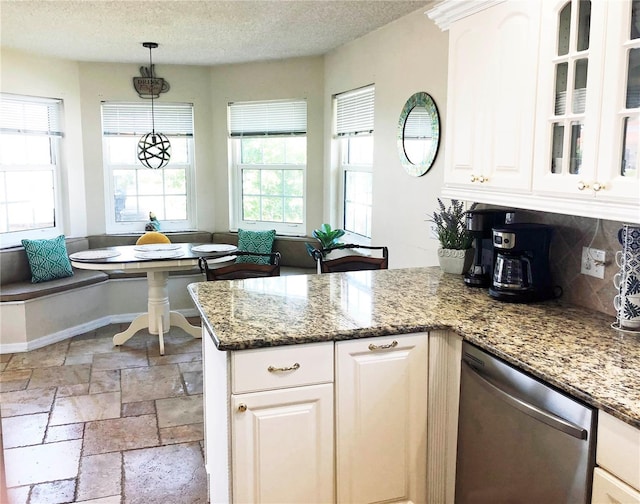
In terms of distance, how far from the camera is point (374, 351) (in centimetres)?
209

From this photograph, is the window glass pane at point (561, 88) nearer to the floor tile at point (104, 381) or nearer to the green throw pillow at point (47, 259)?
the floor tile at point (104, 381)

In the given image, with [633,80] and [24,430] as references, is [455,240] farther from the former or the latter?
[24,430]

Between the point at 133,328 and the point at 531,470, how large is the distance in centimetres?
376

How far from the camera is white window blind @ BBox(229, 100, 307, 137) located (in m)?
5.65

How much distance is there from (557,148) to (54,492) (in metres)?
2.59

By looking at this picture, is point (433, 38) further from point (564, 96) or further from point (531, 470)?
point (531, 470)

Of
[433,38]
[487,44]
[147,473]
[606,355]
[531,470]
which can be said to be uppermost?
[433,38]

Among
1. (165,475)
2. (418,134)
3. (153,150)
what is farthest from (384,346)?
(153,150)

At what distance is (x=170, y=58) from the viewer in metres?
5.48

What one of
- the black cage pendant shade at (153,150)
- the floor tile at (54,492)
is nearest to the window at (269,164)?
the black cage pendant shade at (153,150)

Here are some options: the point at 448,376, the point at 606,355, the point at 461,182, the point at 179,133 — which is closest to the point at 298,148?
the point at 179,133

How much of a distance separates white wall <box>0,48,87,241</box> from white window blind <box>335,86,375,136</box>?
2532 millimetres

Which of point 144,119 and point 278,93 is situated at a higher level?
point 278,93

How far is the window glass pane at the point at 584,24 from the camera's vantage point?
1844mm
